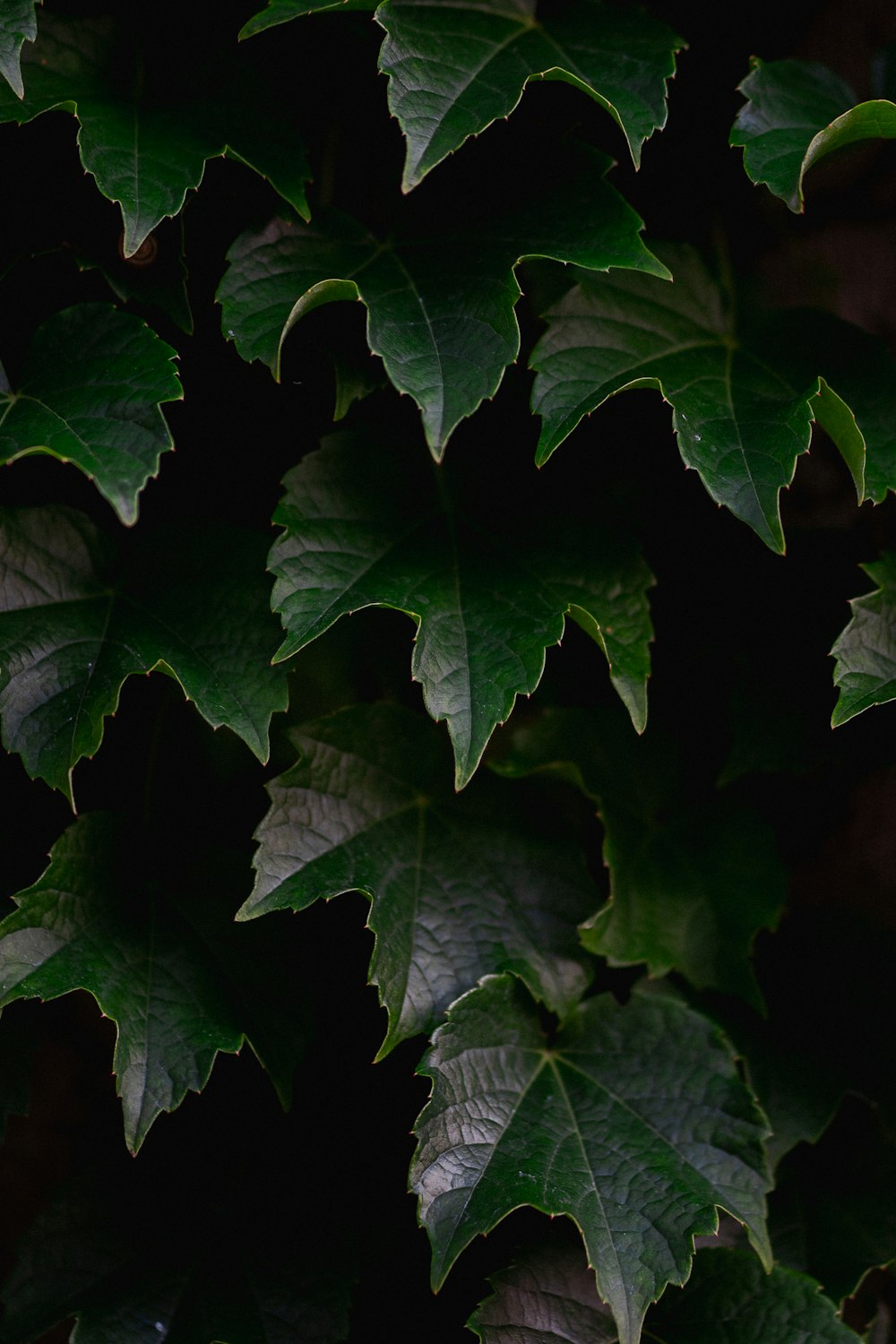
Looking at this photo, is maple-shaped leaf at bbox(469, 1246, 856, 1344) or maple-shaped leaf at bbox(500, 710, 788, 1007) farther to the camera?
maple-shaped leaf at bbox(500, 710, 788, 1007)

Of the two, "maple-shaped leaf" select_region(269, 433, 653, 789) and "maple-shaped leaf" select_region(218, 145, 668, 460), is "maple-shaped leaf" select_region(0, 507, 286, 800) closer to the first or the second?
"maple-shaped leaf" select_region(269, 433, 653, 789)

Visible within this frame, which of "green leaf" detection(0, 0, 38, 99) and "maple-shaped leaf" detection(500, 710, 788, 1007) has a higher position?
"green leaf" detection(0, 0, 38, 99)

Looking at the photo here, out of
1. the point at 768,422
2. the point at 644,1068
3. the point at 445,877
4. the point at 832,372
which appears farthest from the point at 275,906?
the point at 832,372

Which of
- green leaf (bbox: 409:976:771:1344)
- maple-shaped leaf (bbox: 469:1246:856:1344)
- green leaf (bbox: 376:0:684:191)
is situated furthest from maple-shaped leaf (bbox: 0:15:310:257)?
maple-shaped leaf (bbox: 469:1246:856:1344)

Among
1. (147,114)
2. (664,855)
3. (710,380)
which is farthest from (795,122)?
(664,855)

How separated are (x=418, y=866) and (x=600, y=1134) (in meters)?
0.24

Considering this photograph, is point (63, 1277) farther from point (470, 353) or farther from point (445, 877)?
point (470, 353)

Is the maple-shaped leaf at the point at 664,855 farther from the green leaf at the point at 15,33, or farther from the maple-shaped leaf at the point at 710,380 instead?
the green leaf at the point at 15,33

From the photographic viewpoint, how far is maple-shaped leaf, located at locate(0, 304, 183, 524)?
687 millimetres

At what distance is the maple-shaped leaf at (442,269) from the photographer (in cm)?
75

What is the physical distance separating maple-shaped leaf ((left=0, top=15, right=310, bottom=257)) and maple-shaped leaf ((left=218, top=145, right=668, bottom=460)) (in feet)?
0.17

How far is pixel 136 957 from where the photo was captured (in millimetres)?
811

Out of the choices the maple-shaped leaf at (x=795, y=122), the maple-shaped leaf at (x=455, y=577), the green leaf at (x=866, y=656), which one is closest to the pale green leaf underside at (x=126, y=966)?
the maple-shaped leaf at (x=455, y=577)

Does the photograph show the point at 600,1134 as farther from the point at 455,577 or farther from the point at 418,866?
the point at 455,577
